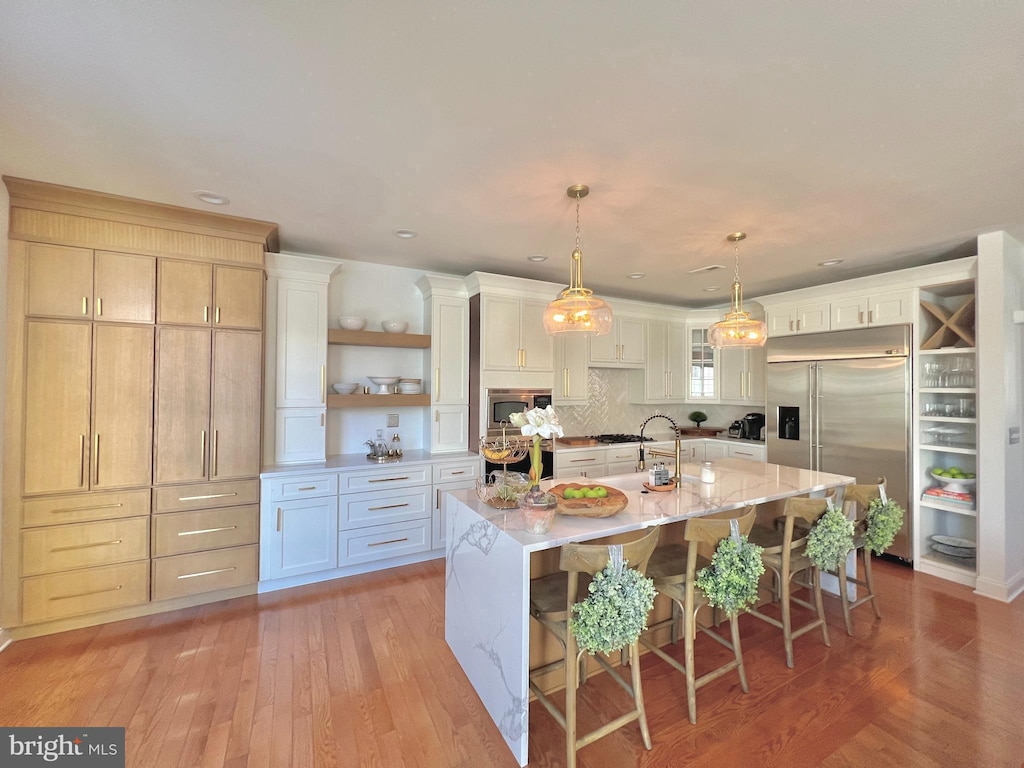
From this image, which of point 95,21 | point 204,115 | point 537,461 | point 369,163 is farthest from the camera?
point 369,163

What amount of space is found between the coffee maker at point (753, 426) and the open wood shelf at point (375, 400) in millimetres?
3910

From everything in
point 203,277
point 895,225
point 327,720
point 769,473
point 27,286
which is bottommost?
point 327,720

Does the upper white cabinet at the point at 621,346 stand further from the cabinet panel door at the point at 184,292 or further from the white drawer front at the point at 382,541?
the cabinet panel door at the point at 184,292

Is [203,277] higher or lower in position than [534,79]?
lower

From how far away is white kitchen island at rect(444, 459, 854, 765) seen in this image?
1632 millimetres

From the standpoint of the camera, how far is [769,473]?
298 centimetres

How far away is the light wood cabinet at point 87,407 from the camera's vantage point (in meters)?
2.44

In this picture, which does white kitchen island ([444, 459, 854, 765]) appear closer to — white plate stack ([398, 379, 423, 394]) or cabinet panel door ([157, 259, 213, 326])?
white plate stack ([398, 379, 423, 394])

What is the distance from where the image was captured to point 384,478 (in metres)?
3.41

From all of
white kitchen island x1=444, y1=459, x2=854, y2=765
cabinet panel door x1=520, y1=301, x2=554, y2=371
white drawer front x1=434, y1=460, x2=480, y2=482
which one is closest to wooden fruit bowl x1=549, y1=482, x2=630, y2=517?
white kitchen island x1=444, y1=459, x2=854, y2=765

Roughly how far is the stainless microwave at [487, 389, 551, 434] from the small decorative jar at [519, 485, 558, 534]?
1.89m

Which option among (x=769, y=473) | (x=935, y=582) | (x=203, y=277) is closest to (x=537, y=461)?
(x=769, y=473)

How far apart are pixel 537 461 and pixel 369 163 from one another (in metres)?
1.75

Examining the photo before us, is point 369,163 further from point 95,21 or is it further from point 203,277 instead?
point 203,277
